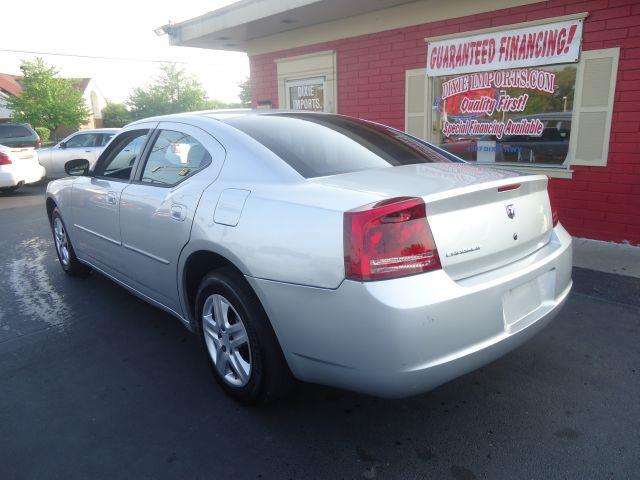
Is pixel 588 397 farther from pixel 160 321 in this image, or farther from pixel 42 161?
pixel 42 161

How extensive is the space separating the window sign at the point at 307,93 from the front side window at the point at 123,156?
5.41m

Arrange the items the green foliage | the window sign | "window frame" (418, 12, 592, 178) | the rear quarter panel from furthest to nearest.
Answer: the green foliage < the window sign < "window frame" (418, 12, 592, 178) < the rear quarter panel

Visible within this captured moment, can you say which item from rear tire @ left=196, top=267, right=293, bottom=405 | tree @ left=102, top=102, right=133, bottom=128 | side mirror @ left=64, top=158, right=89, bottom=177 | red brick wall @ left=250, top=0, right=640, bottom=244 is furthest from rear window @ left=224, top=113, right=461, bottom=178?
tree @ left=102, top=102, right=133, bottom=128

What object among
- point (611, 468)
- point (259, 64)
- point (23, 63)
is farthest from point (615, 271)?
point (23, 63)

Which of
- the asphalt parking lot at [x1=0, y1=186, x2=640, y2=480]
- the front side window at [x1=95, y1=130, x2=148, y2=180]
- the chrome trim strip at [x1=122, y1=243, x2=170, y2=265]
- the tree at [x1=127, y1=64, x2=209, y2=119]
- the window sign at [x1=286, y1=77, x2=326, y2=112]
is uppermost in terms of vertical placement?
the tree at [x1=127, y1=64, x2=209, y2=119]

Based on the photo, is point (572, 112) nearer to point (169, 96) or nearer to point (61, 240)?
point (61, 240)

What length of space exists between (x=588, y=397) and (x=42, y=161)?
14.6 m

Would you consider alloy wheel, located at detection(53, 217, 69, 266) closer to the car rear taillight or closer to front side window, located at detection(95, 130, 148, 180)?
front side window, located at detection(95, 130, 148, 180)

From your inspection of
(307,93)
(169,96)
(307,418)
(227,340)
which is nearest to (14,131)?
(307,93)

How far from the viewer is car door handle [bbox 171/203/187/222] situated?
283 cm

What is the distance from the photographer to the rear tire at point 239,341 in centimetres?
242

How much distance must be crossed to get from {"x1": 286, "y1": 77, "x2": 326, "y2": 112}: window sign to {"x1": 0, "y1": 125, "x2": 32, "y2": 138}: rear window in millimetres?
9664

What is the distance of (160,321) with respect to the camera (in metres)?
3.92

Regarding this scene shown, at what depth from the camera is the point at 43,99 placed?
104ft
